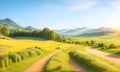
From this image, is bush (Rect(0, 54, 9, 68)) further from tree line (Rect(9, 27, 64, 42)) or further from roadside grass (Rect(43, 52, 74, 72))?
tree line (Rect(9, 27, 64, 42))

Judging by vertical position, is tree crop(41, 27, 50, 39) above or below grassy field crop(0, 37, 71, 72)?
above

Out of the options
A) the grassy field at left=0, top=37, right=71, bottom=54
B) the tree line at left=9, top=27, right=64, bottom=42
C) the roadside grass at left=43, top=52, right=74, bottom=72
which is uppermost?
the tree line at left=9, top=27, right=64, bottom=42

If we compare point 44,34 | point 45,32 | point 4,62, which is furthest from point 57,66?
point 44,34

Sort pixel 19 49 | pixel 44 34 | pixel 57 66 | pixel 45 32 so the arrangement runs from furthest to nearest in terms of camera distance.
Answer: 1. pixel 44 34
2. pixel 45 32
3. pixel 19 49
4. pixel 57 66

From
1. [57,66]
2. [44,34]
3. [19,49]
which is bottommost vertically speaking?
[57,66]

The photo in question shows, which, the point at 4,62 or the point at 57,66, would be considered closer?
the point at 57,66

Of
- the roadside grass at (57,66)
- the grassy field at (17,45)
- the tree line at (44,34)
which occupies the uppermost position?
the tree line at (44,34)

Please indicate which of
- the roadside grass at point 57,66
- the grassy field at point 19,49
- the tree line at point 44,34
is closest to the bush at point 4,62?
the grassy field at point 19,49

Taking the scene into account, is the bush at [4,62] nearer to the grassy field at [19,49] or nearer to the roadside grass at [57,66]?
the grassy field at [19,49]

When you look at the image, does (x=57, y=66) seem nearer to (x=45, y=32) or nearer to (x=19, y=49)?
(x=19, y=49)

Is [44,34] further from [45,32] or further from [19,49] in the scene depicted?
[19,49]

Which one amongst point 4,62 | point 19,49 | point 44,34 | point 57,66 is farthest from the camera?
point 44,34

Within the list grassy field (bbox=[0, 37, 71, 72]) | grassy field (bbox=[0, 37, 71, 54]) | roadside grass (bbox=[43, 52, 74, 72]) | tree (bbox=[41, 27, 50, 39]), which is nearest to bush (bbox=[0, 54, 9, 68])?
grassy field (bbox=[0, 37, 71, 72])

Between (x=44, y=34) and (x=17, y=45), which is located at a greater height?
(x=44, y=34)
